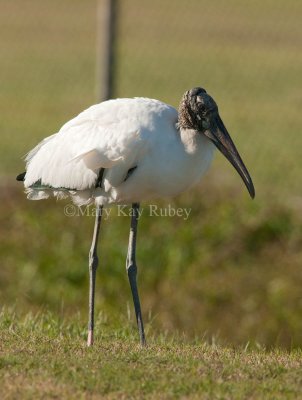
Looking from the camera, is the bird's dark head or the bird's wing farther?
the bird's dark head

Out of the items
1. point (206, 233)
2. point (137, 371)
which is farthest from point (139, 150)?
point (206, 233)

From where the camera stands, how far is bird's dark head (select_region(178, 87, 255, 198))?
5699mm

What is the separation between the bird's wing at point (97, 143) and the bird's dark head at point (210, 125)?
14 centimetres

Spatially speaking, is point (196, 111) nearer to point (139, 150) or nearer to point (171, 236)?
point (139, 150)

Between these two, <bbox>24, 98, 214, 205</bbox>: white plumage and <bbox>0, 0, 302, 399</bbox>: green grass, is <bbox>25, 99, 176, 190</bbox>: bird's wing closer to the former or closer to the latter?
<bbox>24, 98, 214, 205</bbox>: white plumage

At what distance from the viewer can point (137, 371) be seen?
4633 mm

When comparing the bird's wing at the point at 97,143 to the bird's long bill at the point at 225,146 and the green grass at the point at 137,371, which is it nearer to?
the bird's long bill at the point at 225,146

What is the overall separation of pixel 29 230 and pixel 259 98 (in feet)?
17.1

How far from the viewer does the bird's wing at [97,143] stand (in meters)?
5.55

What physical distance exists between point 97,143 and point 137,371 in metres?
1.45

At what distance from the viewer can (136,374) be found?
15.1 feet

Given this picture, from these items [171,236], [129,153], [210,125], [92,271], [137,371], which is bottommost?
[137,371]

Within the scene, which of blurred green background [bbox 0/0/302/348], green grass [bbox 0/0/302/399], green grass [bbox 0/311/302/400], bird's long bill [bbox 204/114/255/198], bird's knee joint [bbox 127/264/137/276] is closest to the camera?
green grass [bbox 0/311/302/400]

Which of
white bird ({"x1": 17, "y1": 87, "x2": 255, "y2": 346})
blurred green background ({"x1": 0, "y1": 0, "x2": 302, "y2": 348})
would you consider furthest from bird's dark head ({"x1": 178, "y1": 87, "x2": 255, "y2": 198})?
blurred green background ({"x1": 0, "y1": 0, "x2": 302, "y2": 348})
